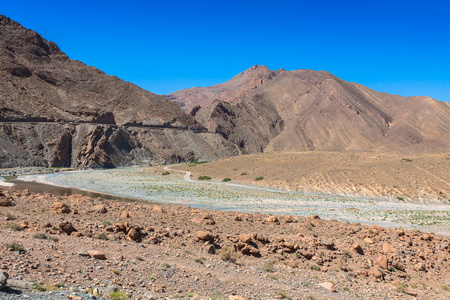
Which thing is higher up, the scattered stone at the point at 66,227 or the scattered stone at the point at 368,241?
the scattered stone at the point at 66,227

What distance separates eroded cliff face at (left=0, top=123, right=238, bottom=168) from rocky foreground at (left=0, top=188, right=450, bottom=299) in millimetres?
56251

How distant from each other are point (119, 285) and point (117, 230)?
4685 mm

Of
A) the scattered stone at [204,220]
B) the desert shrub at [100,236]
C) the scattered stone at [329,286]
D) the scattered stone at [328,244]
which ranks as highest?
the scattered stone at [204,220]

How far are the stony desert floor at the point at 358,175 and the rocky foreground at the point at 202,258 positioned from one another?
2234 centimetres

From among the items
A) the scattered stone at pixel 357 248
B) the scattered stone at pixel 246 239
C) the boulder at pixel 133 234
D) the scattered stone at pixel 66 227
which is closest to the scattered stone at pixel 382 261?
the scattered stone at pixel 357 248

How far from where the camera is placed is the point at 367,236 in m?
15.2

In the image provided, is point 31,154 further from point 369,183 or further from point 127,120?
point 369,183

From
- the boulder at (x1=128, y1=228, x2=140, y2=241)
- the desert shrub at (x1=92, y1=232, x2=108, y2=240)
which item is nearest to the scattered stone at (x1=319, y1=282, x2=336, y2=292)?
the boulder at (x1=128, y1=228, x2=140, y2=241)

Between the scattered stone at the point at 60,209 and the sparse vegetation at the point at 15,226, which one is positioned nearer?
the sparse vegetation at the point at 15,226

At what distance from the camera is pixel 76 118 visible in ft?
272

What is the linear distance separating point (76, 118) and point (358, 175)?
6609 centimetres

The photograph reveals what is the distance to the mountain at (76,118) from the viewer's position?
70688 mm

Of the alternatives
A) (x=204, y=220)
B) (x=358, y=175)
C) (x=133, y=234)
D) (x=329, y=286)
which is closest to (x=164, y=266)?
(x=133, y=234)

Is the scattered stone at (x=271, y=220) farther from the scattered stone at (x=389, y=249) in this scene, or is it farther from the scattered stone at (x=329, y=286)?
the scattered stone at (x=329, y=286)
